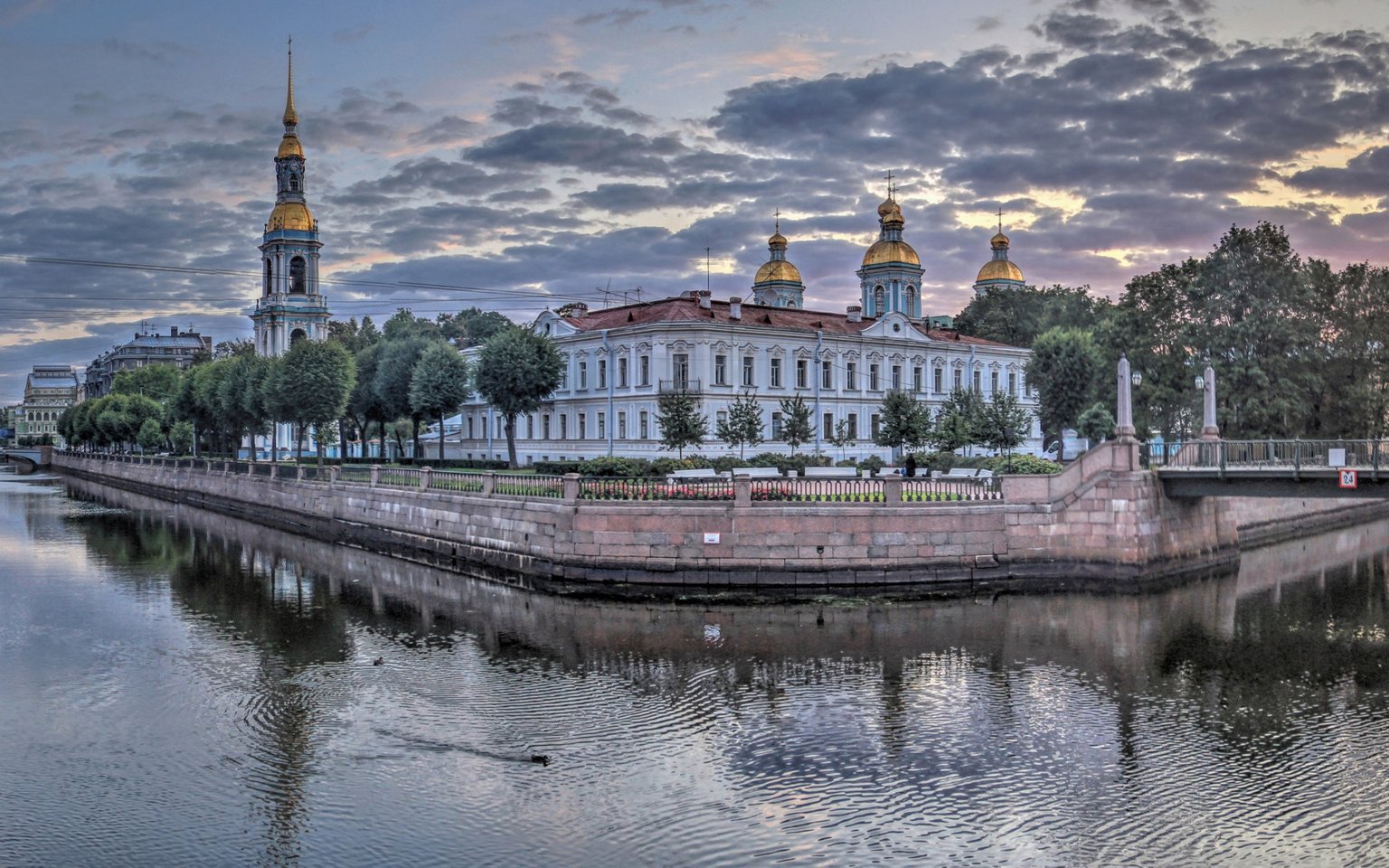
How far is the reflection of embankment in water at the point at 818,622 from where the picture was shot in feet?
74.2

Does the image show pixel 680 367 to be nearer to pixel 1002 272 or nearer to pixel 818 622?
pixel 818 622

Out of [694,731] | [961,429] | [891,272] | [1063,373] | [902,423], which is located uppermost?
[891,272]

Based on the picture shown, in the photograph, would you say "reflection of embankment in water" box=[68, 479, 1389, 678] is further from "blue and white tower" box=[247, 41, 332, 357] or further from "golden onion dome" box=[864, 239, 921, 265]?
"blue and white tower" box=[247, 41, 332, 357]

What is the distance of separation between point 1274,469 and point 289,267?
305 ft

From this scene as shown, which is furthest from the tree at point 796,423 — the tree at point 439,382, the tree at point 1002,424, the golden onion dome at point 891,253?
the golden onion dome at point 891,253

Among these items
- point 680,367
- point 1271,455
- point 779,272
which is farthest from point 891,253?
point 1271,455

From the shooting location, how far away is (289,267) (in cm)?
10362

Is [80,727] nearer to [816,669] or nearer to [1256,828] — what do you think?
[816,669]

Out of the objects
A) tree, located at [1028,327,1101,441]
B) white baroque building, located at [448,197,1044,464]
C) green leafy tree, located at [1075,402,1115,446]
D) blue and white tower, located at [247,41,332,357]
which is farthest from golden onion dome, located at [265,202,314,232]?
green leafy tree, located at [1075,402,1115,446]

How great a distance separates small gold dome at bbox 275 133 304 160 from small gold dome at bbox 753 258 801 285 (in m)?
50.6

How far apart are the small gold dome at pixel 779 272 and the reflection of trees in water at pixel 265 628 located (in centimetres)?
4587

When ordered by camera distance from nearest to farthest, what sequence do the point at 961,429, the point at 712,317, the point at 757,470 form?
1. the point at 757,470
2. the point at 961,429
3. the point at 712,317

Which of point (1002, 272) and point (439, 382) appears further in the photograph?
point (1002, 272)

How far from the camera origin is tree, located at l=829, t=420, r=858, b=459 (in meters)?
57.4
